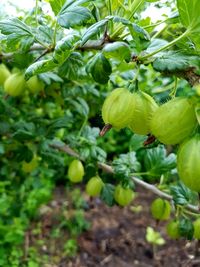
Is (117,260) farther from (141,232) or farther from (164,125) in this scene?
(164,125)

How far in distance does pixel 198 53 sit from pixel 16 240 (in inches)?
67.2

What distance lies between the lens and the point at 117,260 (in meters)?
2.65

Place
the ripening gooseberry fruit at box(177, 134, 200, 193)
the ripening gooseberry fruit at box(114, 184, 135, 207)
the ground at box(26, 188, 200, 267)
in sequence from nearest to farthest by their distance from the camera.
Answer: the ripening gooseberry fruit at box(177, 134, 200, 193) → the ripening gooseberry fruit at box(114, 184, 135, 207) → the ground at box(26, 188, 200, 267)

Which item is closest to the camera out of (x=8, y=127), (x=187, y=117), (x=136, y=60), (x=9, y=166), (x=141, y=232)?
(x=187, y=117)

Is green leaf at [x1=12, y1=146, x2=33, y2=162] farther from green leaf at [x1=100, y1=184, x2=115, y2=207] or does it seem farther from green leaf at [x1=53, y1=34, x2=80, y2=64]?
green leaf at [x1=53, y1=34, x2=80, y2=64]

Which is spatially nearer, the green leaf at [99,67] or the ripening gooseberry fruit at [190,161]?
the ripening gooseberry fruit at [190,161]

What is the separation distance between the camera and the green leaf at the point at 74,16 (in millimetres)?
886

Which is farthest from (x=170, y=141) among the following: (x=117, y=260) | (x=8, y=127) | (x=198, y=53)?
(x=117, y=260)

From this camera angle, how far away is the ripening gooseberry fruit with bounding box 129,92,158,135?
2.54 ft

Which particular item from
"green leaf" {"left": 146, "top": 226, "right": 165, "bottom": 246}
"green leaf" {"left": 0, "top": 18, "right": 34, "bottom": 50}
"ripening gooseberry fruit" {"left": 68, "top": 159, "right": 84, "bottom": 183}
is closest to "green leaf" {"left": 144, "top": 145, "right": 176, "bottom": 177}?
"ripening gooseberry fruit" {"left": 68, "top": 159, "right": 84, "bottom": 183}

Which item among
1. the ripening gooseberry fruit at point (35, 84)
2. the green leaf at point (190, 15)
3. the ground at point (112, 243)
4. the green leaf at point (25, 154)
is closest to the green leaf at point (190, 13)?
the green leaf at point (190, 15)

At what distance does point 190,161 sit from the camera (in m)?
0.65

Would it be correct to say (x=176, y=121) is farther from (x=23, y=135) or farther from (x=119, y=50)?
(x=23, y=135)

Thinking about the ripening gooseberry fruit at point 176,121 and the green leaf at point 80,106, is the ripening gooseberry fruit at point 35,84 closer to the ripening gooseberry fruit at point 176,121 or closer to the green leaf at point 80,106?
the green leaf at point 80,106
